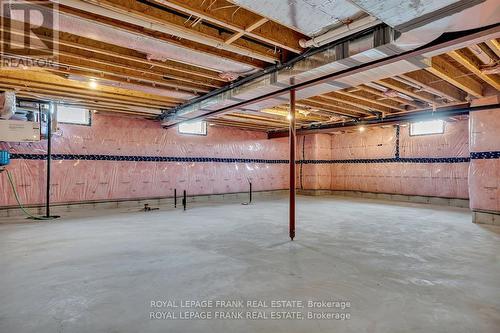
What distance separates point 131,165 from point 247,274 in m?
5.81

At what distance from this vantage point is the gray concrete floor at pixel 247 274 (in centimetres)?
186

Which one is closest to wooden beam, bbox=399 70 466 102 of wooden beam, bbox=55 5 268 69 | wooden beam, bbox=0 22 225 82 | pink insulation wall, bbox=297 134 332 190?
wooden beam, bbox=55 5 268 69

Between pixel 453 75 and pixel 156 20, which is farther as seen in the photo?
pixel 453 75

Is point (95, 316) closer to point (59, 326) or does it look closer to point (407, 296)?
point (59, 326)

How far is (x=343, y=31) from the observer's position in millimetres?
2553

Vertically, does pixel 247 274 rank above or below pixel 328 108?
below

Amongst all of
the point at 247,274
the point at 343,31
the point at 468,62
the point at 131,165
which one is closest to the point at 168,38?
the point at 343,31

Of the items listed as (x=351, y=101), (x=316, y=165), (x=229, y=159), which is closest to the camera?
(x=351, y=101)

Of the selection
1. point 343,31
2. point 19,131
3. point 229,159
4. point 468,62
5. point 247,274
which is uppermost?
point 468,62

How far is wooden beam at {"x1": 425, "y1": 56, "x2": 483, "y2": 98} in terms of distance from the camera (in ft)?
12.0

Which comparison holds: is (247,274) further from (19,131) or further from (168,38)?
(19,131)

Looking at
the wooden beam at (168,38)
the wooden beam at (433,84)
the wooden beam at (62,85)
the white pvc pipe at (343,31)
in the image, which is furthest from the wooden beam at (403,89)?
the wooden beam at (62,85)

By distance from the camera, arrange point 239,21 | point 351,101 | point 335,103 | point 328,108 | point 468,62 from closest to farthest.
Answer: point 239,21 < point 468,62 < point 351,101 < point 335,103 < point 328,108

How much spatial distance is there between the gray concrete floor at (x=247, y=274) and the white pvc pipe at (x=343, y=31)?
2332 mm
